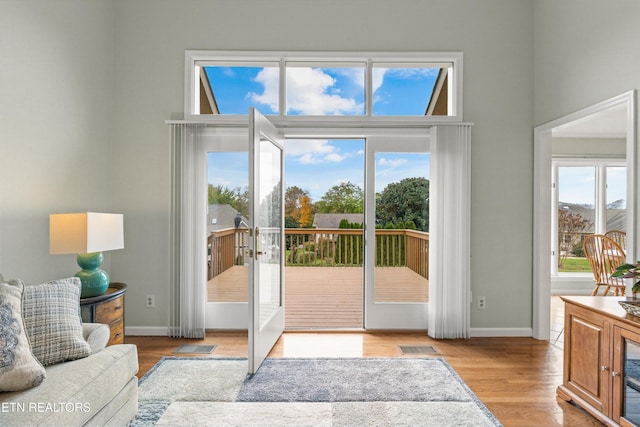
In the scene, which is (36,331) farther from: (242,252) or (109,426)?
(242,252)

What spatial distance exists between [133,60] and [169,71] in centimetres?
38

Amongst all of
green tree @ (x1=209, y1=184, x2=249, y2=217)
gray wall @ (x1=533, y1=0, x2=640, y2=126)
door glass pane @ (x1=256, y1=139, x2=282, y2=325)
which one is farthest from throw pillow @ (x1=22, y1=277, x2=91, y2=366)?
gray wall @ (x1=533, y1=0, x2=640, y2=126)

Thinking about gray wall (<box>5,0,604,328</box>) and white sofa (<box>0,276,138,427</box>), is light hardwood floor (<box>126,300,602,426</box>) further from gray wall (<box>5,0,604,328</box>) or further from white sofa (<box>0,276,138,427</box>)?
white sofa (<box>0,276,138,427</box>)

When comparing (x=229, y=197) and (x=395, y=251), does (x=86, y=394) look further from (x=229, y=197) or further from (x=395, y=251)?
(x=395, y=251)

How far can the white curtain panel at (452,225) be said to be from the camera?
3863 millimetres

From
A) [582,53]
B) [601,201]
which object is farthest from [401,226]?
[601,201]

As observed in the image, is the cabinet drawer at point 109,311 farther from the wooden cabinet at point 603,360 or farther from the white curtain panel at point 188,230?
the wooden cabinet at point 603,360

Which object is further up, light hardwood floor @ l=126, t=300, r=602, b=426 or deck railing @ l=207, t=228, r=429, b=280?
deck railing @ l=207, t=228, r=429, b=280

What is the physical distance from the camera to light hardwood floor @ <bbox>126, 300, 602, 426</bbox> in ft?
8.13

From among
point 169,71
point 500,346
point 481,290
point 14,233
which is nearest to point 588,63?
point 481,290

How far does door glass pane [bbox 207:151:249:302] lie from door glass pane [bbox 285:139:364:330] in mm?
837

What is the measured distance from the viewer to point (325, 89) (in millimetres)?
4047

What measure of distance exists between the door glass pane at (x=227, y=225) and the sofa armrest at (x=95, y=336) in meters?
1.69

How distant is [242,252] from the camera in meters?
4.08
